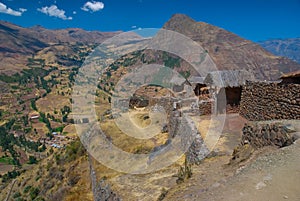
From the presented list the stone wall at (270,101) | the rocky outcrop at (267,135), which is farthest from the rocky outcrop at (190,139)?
the stone wall at (270,101)

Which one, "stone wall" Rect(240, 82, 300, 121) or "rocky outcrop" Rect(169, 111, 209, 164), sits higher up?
"stone wall" Rect(240, 82, 300, 121)

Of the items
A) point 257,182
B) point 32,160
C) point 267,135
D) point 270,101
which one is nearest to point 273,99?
point 270,101

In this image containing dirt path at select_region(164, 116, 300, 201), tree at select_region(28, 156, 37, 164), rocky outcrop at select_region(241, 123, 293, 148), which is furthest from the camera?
tree at select_region(28, 156, 37, 164)

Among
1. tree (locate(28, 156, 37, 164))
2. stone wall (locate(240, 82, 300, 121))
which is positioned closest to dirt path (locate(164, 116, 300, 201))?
stone wall (locate(240, 82, 300, 121))

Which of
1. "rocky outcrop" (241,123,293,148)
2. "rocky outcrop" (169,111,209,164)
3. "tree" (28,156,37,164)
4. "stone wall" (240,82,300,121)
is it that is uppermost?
"stone wall" (240,82,300,121)

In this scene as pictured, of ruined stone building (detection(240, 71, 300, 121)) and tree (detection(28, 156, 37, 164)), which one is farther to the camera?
tree (detection(28, 156, 37, 164))

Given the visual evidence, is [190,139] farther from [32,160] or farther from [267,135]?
[32,160]

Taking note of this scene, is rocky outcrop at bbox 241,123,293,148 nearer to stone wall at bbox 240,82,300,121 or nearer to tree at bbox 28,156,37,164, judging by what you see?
stone wall at bbox 240,82,300,121

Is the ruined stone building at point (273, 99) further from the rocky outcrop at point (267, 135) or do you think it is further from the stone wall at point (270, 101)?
the rocky outcrop at point (267, 135)

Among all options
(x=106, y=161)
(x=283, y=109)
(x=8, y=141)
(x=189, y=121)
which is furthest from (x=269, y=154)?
(x=8, y=141)
